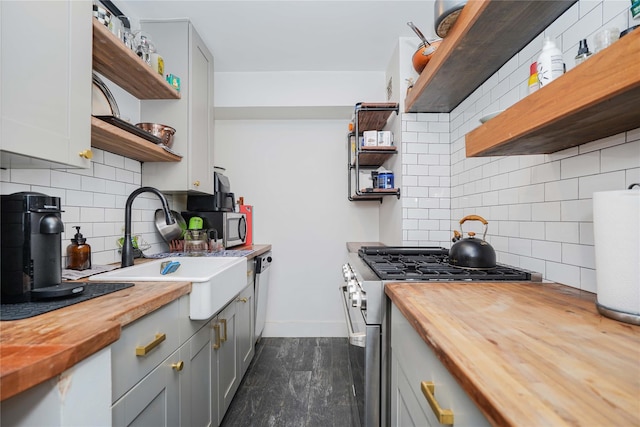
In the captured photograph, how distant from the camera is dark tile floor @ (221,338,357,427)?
1.71 meters

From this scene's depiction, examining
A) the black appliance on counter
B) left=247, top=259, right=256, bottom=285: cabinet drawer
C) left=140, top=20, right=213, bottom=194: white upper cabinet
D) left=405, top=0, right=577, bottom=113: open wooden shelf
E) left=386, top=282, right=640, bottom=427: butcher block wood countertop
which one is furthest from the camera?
the black appliance on counter

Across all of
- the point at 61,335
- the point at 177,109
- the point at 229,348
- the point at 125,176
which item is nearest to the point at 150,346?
the point at 61,335

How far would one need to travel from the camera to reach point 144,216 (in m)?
2.02

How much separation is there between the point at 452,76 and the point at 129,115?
6.56ft

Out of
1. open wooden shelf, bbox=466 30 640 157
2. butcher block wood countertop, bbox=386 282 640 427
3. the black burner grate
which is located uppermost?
open wooden shelf, bbox=466 30 640 157

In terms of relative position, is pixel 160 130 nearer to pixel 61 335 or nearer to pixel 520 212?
pixel 61 335

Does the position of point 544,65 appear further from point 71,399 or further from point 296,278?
point 296,278

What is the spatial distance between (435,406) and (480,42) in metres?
1.39

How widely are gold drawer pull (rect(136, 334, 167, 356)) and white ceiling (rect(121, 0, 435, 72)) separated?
199cm

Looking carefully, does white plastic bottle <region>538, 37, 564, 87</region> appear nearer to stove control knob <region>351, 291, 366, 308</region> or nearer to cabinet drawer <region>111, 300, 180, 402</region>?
stove control knob <region>351, 291, 366, 308</region>

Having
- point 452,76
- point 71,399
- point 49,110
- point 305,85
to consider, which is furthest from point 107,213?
point 452,76

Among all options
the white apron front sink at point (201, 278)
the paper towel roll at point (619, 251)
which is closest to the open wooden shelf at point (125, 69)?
the white apron front sink at point (201, 278)

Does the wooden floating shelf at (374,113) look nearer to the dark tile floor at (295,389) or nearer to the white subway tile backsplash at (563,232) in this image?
the white subway tile backsplash at (563,232)

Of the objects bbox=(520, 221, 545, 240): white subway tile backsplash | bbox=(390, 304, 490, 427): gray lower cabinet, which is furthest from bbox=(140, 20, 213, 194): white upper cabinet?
bbox=(520, 221, 545, 240): white subway tile backsplash
